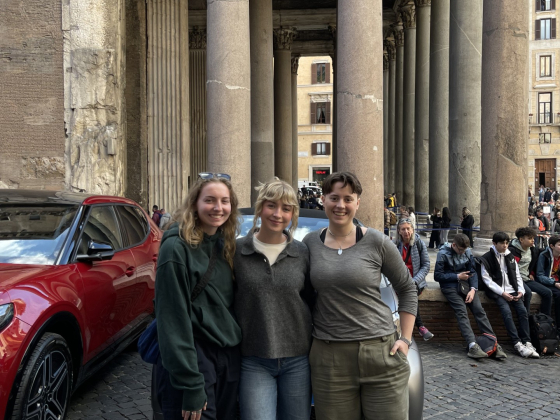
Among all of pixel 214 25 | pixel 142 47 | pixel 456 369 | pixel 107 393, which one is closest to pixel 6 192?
pixel 107 393

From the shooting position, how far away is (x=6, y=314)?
10.7ft

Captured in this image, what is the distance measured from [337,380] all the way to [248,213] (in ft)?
9.54

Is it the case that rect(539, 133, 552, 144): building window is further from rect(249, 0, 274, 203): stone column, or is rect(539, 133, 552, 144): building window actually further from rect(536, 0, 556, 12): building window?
rect(249, 0, 274, 203): stone column

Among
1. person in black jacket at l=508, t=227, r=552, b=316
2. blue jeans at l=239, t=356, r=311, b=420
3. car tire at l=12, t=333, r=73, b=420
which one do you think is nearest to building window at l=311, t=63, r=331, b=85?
person in black jacket at l=508, t=227, r=552, b=316

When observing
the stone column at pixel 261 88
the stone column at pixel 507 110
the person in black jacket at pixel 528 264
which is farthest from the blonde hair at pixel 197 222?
the stone column at pixel 261 88

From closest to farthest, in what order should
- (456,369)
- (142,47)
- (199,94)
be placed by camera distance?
(456,369), (142,47), (199,94)

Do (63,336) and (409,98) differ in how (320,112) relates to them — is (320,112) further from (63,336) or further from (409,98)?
(63,336)

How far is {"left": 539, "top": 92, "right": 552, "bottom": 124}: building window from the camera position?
4666 centimetres

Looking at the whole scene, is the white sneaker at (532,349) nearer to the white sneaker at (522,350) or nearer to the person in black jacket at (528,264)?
the white sneaker at (522,350)

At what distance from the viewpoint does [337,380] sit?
8.66 feet

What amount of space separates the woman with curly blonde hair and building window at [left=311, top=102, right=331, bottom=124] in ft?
178

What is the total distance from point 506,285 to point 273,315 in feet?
17.0

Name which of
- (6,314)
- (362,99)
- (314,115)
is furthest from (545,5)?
(6,314)

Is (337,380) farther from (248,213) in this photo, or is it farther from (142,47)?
(142,47)
